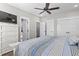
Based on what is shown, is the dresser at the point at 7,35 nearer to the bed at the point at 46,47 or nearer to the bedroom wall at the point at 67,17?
the bed at the point at 46,47

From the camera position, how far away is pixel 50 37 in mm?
1367

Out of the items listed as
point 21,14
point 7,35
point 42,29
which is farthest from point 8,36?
point 42,29

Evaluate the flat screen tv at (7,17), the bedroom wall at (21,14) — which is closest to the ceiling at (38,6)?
the bedroom wall at (21,14)

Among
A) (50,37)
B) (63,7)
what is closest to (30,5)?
(63,7)

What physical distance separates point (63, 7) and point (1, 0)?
89cm

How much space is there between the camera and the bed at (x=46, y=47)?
1.16 meters

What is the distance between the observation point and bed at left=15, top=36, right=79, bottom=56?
116cm

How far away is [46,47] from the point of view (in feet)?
4.11

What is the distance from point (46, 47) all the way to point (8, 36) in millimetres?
607

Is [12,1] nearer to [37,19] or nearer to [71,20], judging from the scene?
[37,19]

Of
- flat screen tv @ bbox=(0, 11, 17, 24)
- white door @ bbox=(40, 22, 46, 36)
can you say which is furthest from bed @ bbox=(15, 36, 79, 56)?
flat screen tv @ bbox=(0, 11, 17, 24)

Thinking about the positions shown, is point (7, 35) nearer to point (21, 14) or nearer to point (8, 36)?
point (8, 36)

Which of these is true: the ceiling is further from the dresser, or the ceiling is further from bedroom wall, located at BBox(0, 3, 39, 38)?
the dresser

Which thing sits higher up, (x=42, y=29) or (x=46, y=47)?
(x=42, y=29)
